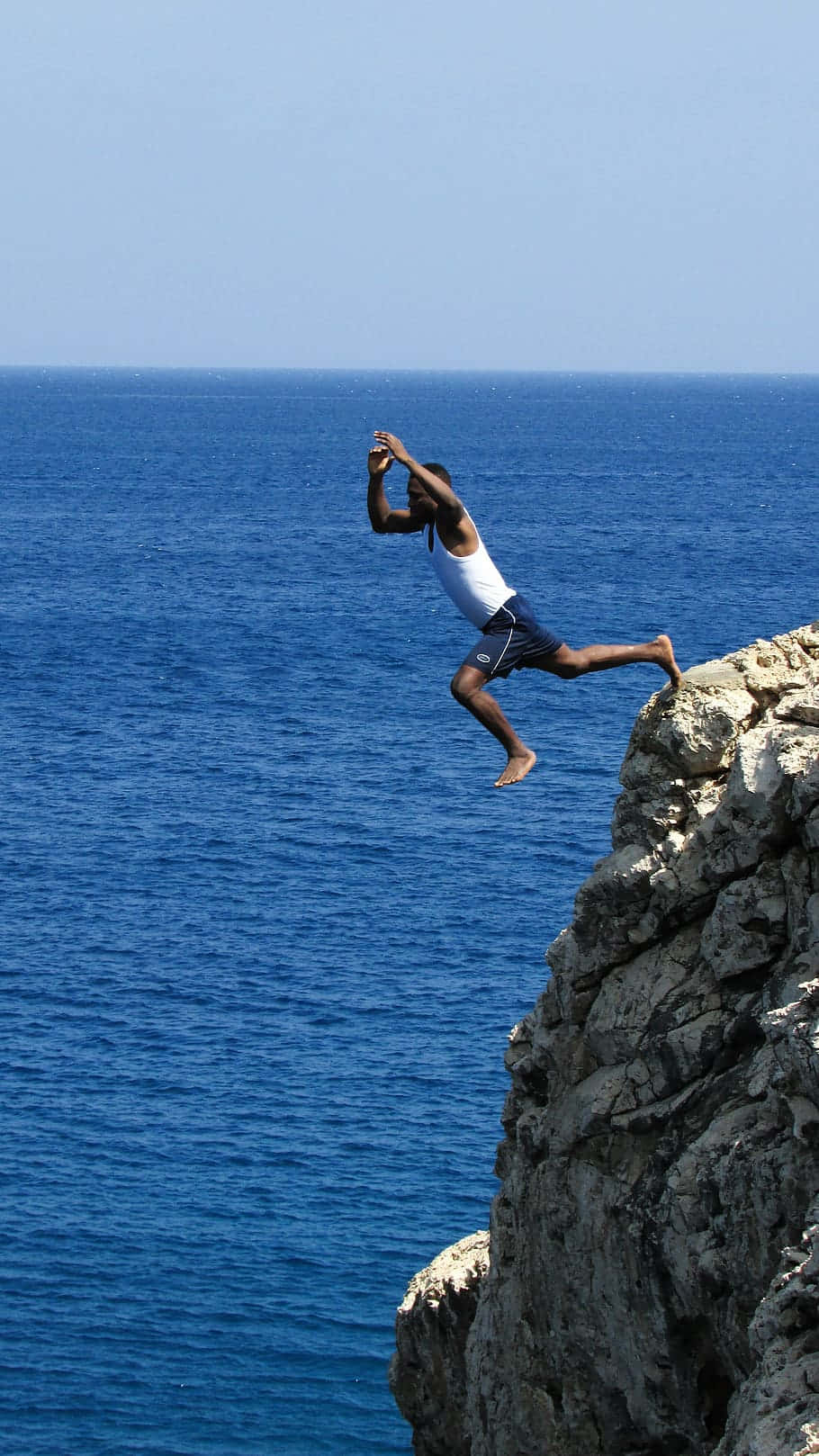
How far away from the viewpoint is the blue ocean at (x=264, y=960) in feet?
148

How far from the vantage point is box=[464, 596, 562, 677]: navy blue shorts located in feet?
56.5

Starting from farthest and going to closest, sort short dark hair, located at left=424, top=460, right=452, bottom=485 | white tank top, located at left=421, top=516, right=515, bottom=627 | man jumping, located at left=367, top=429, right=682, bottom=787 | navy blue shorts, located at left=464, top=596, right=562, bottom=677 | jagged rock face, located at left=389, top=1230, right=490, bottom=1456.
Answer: jagged rock face, located at left=389, top=1230, right=490, bottom=1456
navy blue shorts, located at left=464, top=596, right=562, bottom=677
white tank top, located at left=421, top=516, right=515, bottom=627
man jumping, located at left=367, top=429, right=682, bottom=787
short dark hair, located at left=424, top=460, right=452, bottom=485

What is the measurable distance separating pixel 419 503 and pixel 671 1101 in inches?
270

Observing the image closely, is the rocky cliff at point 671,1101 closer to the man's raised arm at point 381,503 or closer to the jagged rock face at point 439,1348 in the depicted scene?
the jagged rock face at point 439,1348

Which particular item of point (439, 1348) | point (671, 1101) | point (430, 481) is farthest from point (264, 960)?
point (430, 481)

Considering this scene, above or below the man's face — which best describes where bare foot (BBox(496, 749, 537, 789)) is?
below

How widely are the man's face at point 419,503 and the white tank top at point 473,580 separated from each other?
1.16 ft

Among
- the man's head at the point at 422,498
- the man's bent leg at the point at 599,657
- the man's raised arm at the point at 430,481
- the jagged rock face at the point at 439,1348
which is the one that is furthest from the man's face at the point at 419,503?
the jagged rock face at the point at 439,1348

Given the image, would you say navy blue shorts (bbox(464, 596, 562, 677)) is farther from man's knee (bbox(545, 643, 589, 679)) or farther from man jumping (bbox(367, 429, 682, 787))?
man's knee (bbox(545, 643, 589, 679))

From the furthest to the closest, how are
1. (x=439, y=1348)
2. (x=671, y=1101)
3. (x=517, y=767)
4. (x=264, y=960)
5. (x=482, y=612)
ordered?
(x=264, y=960), (x=439, y=1348), (x=671, y=1101), (x=517, y=767), (x=482, y=612)

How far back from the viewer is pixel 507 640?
17250 millimetres

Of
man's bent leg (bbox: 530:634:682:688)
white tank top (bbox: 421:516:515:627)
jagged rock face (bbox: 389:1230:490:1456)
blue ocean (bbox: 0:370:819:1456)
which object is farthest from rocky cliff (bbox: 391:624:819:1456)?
blue ocean (bbox: 0:370:819:1456)

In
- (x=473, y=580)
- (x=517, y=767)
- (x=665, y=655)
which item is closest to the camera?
(x=473, y=580)

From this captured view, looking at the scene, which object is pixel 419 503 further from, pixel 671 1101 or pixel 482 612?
pixel 671 1101
